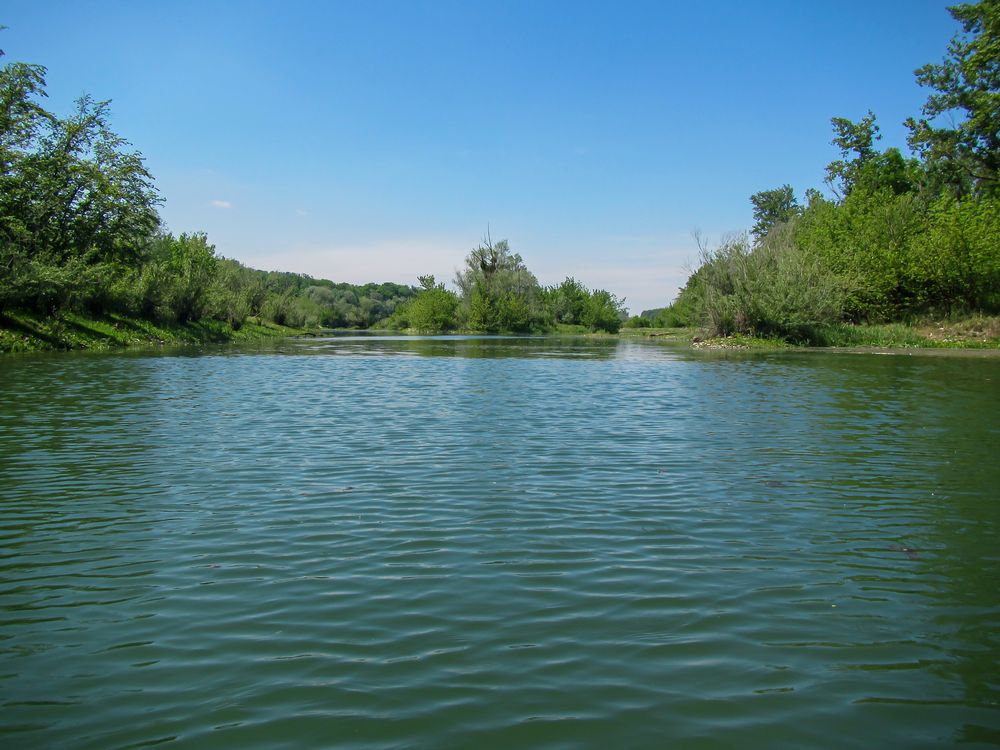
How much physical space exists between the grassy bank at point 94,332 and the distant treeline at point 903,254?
39.4m

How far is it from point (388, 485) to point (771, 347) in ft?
151

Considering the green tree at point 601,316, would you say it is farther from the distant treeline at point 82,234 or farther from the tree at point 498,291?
the distant treeline at point 82,234

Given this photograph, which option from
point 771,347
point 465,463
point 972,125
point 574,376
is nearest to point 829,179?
point 972,125

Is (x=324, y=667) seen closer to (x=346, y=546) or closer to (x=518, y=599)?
(x=518, y=599)

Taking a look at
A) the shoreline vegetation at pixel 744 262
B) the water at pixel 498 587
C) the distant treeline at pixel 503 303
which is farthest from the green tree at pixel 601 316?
the water at pixel 498 587

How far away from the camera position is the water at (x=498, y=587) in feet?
14.2

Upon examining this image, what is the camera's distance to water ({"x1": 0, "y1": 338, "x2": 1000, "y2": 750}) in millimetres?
4340

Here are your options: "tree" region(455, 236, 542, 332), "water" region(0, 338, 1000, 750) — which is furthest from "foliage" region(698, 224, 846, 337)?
"tree" region(455, 236, 542, 332)

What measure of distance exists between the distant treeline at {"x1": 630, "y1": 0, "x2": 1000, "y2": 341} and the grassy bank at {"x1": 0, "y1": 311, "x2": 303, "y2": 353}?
3943 cm

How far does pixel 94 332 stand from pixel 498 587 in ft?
158

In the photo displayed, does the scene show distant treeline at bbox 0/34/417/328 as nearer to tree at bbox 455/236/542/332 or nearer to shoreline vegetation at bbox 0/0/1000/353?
shoreline vegetation at bbox 0/0/1000/353

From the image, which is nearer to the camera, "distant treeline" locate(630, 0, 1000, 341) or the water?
the water

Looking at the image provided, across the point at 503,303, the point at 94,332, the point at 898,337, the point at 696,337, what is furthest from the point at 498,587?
the point at 503,303

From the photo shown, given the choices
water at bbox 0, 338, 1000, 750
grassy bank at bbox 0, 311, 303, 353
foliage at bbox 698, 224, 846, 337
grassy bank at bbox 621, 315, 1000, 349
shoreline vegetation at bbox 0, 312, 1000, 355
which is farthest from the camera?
foliage at bbox 698, 224, 846, 337
